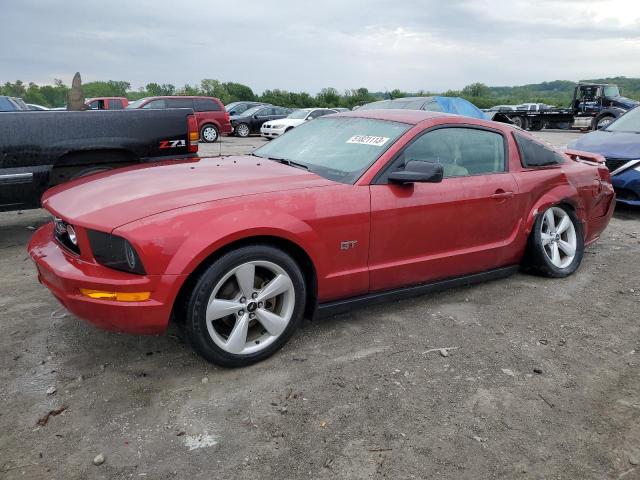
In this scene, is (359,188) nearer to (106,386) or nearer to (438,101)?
(106,386)

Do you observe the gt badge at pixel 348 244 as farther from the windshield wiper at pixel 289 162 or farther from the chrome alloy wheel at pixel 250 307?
the windshield wiper at pixel 289 162

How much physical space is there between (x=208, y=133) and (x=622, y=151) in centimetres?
1471

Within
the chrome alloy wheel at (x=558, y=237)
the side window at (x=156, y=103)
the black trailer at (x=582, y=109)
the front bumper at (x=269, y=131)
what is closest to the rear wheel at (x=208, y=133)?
the side window at (x=156, y=103)

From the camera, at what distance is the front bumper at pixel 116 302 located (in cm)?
253

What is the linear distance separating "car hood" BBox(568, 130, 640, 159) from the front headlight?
6375 millimetres

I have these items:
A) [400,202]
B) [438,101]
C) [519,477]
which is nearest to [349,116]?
[400,202]

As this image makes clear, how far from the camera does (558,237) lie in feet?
14.3

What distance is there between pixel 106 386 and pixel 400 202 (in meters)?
1.99

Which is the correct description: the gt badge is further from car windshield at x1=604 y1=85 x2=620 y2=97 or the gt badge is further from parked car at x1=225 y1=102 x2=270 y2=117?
car windshield at x1=604 y1=85 x2=620 y2=97

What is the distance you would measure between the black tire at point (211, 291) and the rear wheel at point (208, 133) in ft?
53.9

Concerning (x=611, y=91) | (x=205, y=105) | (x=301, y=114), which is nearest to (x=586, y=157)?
(x=205, y=105)

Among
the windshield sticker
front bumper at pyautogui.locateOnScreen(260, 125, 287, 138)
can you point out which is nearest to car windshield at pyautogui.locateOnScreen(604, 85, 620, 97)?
front bumper at pyautogui.locateOnScreen(260, 125, 287, 138)

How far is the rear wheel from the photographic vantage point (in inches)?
729

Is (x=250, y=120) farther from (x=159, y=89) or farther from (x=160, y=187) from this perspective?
(x=159, y=89)
